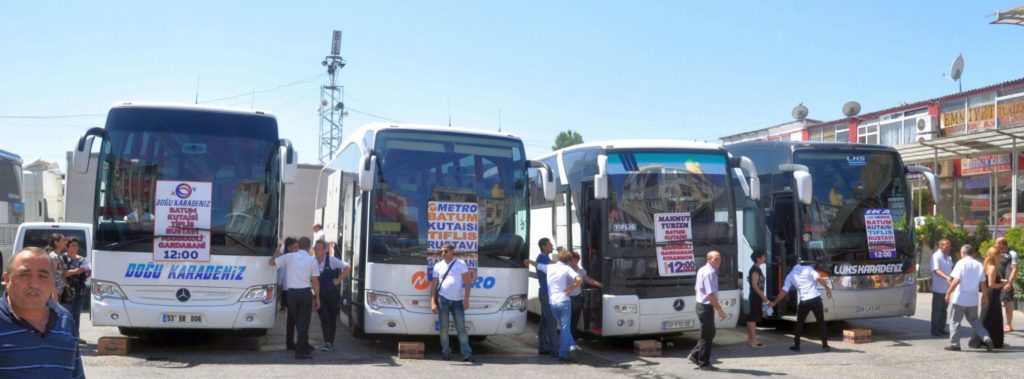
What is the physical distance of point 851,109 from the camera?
36.2 m

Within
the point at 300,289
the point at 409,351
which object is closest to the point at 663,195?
the point at 409,351

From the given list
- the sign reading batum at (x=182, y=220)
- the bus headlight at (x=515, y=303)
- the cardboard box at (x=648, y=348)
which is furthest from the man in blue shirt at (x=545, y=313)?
the sign reading batum at (x=182, y=220)

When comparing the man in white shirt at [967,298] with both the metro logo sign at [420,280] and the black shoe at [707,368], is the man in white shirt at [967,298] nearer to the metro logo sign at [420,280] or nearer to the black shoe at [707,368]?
the black shoe at [707,368]

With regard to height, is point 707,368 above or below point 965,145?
below

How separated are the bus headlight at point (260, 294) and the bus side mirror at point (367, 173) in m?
1.83

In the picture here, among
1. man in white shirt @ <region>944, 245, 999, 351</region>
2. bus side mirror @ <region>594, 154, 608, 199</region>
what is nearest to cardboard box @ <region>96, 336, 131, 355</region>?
bus side mirror @ <region>594, 154, 608, 199</region>

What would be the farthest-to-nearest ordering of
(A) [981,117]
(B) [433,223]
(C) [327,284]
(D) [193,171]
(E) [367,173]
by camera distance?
(A) [981,117]
(C) [327,284]
(B) [433,223]
(E) [367,173]
(D) [193,171]

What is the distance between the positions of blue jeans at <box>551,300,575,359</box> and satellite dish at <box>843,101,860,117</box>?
26949mm

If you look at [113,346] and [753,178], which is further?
[753,178]

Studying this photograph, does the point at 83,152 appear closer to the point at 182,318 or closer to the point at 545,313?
the point at 182,318

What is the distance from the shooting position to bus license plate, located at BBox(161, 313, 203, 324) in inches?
449

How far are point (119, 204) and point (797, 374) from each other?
340 inches

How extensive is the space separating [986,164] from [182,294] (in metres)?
27.9

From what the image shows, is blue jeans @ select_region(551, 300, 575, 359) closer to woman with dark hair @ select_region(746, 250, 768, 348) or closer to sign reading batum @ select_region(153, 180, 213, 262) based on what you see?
woman with dark hair @ select_region(746, 250, 768, 348)
